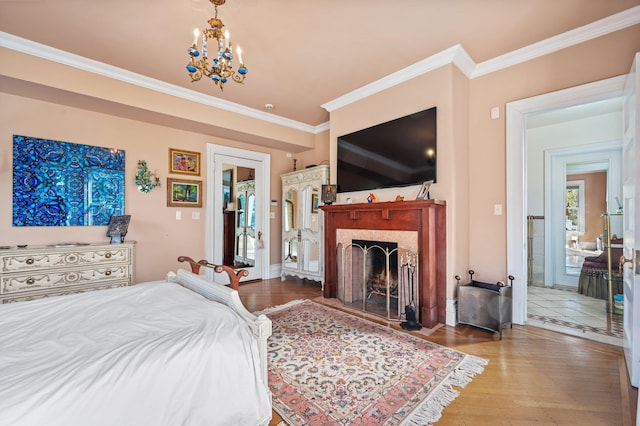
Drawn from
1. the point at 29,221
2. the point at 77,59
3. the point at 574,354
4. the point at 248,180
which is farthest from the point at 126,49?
the point at 574,354

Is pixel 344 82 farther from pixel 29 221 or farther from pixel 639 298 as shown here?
Answer: pixel 29 221

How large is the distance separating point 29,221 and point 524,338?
5040 mm

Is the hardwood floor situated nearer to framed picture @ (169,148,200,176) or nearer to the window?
the window

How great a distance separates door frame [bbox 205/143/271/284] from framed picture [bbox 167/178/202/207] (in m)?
0.16

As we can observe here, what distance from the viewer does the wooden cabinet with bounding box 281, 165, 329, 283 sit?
4.42 metres

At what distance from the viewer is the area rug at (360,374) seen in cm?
160

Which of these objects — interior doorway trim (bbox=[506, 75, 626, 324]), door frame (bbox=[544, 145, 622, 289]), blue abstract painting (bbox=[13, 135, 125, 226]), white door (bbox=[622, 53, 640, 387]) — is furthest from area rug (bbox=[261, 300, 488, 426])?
door frame (bbox=[544, 145, 622, 289])

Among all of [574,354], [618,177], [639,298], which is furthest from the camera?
[618,177]

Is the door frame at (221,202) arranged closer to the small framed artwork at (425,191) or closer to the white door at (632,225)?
the small framed artwork at (425,191)

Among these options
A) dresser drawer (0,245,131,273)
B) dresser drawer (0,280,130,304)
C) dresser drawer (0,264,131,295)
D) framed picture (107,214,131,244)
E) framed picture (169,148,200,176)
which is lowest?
dresser drawer (0,280,130,304)

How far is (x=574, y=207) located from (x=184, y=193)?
19.7 feet

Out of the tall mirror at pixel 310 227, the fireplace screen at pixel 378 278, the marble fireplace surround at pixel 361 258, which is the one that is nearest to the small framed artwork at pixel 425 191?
the marble fireplace surround at pixel 361 258

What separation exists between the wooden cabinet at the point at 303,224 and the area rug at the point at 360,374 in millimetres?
1694

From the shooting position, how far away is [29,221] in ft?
9.89
